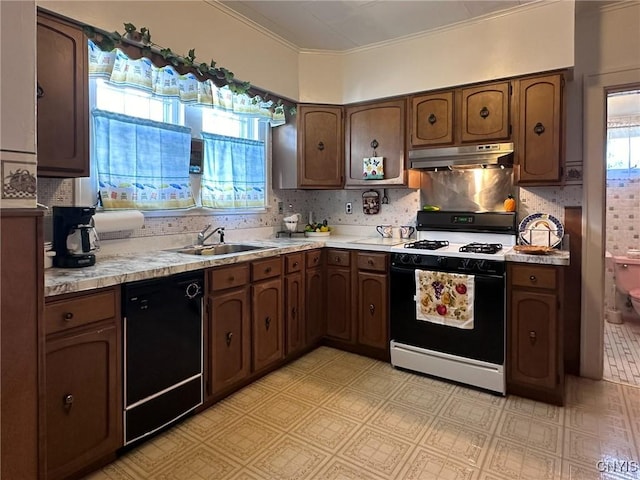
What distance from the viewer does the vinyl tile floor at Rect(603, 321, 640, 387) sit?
9.62ft

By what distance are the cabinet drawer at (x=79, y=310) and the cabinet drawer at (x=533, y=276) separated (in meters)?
2.37

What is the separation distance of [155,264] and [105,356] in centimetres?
54

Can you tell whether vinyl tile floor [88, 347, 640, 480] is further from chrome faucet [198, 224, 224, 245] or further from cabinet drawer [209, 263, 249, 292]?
chrome faucet [198, 224, 224, 245]

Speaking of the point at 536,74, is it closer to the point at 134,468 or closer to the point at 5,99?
the point at 5,99

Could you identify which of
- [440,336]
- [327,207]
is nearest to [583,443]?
[440,336]

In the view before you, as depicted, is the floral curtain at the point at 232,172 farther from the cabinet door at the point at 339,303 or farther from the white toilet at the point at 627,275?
the white toilet at the point at 627,275

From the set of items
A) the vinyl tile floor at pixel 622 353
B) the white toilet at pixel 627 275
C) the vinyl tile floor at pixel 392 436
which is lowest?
the vinyl tile floor at pixel 392 436

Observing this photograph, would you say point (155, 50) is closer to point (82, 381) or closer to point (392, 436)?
point (82, 381)

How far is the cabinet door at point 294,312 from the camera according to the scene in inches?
120

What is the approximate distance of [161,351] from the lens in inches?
82.9

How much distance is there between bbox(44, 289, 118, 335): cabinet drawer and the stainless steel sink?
3.17 ft

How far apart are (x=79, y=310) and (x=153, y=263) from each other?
532 mm

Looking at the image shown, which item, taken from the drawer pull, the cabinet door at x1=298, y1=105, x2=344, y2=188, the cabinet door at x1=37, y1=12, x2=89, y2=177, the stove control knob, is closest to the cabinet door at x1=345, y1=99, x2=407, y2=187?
the cabinet door at x1=298, y1=105, x2=344, y2=188

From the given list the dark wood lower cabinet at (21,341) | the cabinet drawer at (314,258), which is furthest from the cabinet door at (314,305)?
the dark wood lower cabinet at (21,341)
